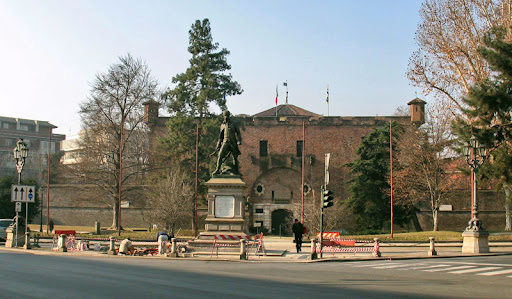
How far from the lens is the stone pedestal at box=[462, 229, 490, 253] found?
23.0 m

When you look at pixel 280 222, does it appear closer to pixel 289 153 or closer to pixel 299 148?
pixel 289 153

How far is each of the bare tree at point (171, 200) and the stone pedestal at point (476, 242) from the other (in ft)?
68.2

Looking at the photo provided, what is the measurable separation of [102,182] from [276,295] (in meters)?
31.7

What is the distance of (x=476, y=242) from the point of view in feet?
75.6

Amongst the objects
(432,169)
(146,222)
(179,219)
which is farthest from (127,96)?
(432,169)

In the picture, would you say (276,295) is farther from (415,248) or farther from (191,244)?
(415,248)

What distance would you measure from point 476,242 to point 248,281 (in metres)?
14.1

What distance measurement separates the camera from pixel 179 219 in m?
39.1

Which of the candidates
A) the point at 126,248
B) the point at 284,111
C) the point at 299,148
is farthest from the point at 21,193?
the point at 284,111

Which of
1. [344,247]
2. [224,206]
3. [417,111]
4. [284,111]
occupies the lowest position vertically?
[344,247]

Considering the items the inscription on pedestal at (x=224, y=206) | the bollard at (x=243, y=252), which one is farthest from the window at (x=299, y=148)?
the bollard at (x=243, y=252)

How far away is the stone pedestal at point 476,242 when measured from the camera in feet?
75.6

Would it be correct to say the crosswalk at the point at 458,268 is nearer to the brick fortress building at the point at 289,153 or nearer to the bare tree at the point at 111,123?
the bare tree at the point at 111,123

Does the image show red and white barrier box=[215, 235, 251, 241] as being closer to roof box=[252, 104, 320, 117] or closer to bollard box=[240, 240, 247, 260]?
bollard box=[240, 240, 247, 260]
